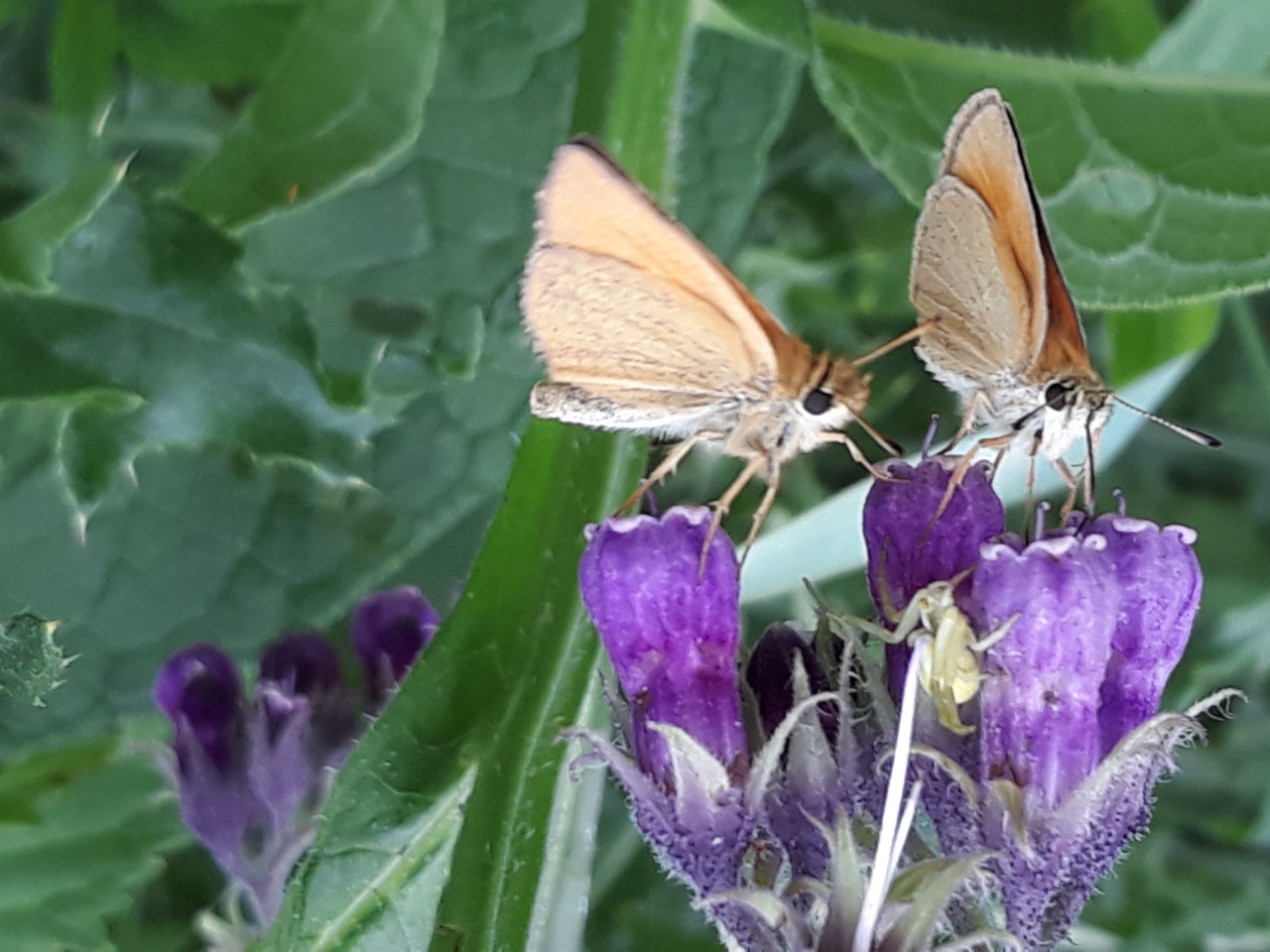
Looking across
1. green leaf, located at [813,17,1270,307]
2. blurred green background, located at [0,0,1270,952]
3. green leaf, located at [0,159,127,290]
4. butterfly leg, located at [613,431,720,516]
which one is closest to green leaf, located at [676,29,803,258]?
blurred green background, located at [0,0,1270,952]

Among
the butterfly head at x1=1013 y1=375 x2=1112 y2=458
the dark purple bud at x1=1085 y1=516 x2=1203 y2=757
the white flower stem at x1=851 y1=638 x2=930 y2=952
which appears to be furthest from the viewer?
the butterfly head at x1=1013 y1=375 x2=1112 y2=458

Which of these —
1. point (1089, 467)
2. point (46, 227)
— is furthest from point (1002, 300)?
point (46, 227)

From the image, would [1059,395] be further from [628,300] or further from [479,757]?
[479,757]

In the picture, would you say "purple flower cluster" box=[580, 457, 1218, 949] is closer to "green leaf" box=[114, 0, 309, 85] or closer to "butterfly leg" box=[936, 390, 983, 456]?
"butterfly leg" box=[936, 390, 983, 456]

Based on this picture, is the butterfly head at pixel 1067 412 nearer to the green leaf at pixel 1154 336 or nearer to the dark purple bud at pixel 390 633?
the dark purple bud at pixel 390 633

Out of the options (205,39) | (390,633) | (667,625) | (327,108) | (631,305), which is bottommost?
(390,633)

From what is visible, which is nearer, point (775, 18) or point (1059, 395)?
point (1059, 395)

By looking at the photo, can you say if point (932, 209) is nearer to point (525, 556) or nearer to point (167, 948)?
point (525, 556)
